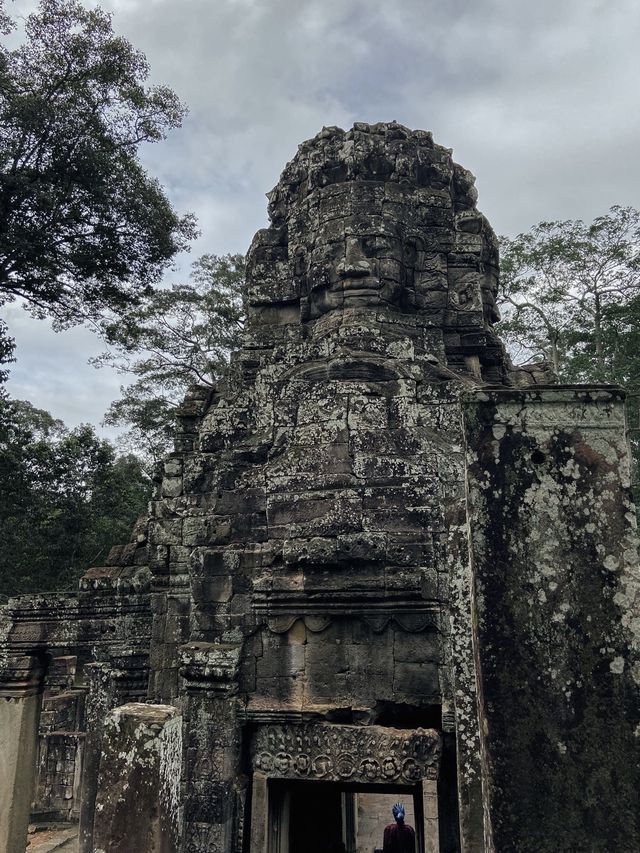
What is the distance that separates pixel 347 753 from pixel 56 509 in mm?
12396

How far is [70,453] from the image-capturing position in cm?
1598

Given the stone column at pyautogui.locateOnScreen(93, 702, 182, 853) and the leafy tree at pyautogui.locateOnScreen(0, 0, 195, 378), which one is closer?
the stone column at pyautogui.locateOnScreen(93, 702, 182, 853)

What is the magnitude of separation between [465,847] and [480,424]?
1.77m

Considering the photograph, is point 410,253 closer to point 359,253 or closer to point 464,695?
point 359,253

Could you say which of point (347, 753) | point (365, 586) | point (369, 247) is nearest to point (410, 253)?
point (369, 247)

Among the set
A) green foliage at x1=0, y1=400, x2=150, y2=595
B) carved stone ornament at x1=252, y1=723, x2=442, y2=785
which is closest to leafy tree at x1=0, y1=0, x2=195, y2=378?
green foliage at x1=0, y1=400, x2=150, y2=595

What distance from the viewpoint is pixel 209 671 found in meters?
5.57

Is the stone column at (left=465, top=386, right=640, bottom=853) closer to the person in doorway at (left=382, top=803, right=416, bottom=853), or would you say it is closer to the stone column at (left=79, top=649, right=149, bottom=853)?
the stone column at (left=79, top=649, right=149, bottom=853)

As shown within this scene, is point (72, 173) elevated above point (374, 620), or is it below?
above

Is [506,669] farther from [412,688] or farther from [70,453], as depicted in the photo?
[70,453]

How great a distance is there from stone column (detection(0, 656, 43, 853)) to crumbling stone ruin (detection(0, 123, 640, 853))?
1.1 inches

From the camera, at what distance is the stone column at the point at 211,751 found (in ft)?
17.0

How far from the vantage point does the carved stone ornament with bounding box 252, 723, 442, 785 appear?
5227 mm

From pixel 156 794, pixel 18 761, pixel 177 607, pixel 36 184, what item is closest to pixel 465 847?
pixel 156 794
